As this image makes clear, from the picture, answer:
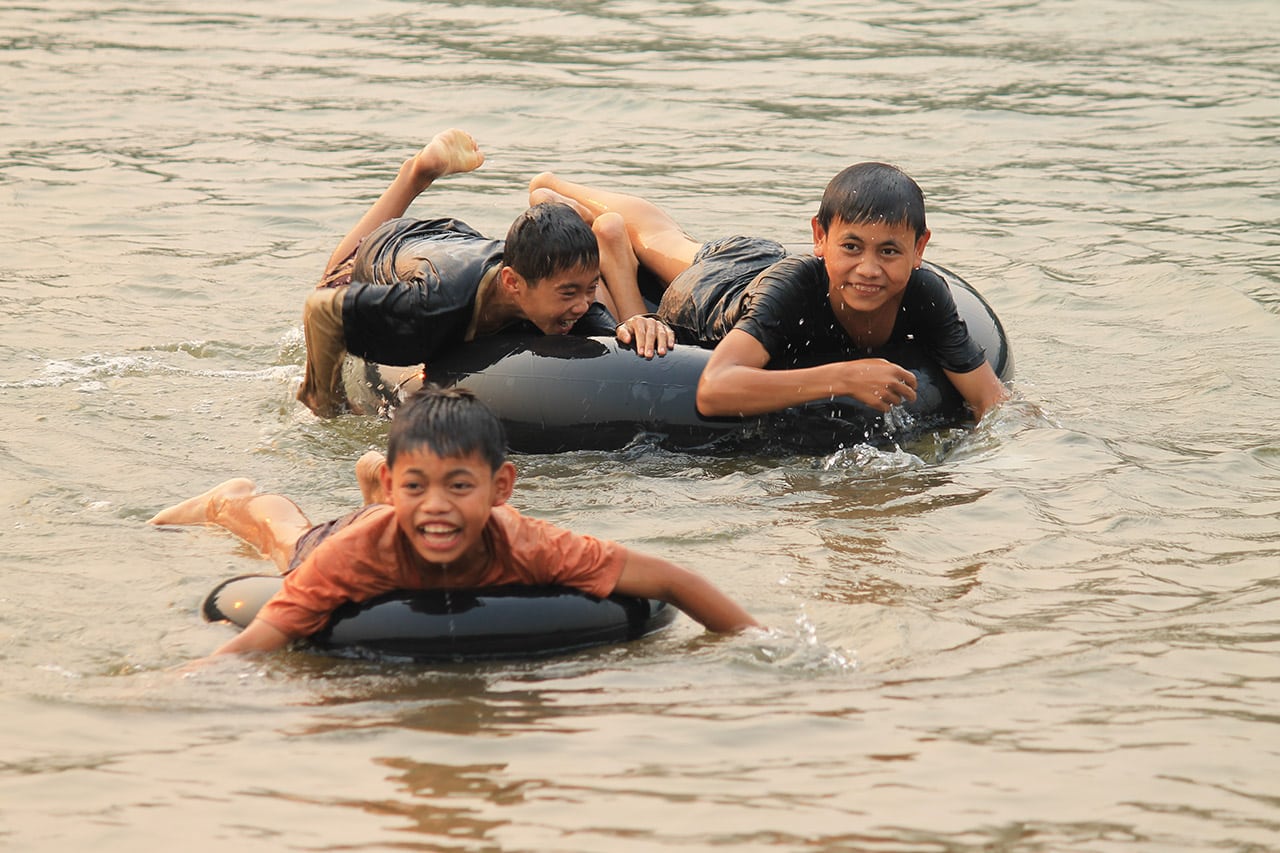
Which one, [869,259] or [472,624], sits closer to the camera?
[472,624]

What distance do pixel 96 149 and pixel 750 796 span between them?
10400 millimetres

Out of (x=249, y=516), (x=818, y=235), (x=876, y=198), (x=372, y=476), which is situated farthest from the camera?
(x=818, y=235)

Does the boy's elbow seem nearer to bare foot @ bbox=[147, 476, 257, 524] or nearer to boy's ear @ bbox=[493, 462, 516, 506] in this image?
bare foot @ bbox=[147, 476, 257, 524]

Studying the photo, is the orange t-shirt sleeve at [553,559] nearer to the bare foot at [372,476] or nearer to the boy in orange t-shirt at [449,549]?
the boy in orange t-shirt at [449,549]

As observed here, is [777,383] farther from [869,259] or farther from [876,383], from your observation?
[869,259]

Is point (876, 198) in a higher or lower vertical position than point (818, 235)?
higher

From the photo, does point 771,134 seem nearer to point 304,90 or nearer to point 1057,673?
point 304,90

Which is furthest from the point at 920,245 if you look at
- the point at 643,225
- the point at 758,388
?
the point at 643,225

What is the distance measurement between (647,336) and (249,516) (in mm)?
1869

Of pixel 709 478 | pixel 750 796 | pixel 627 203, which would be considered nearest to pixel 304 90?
pixel 627 203

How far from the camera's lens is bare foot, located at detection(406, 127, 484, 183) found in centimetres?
802

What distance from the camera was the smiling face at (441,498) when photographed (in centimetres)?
441

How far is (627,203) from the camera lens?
8.14m

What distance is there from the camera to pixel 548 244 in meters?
6.50
